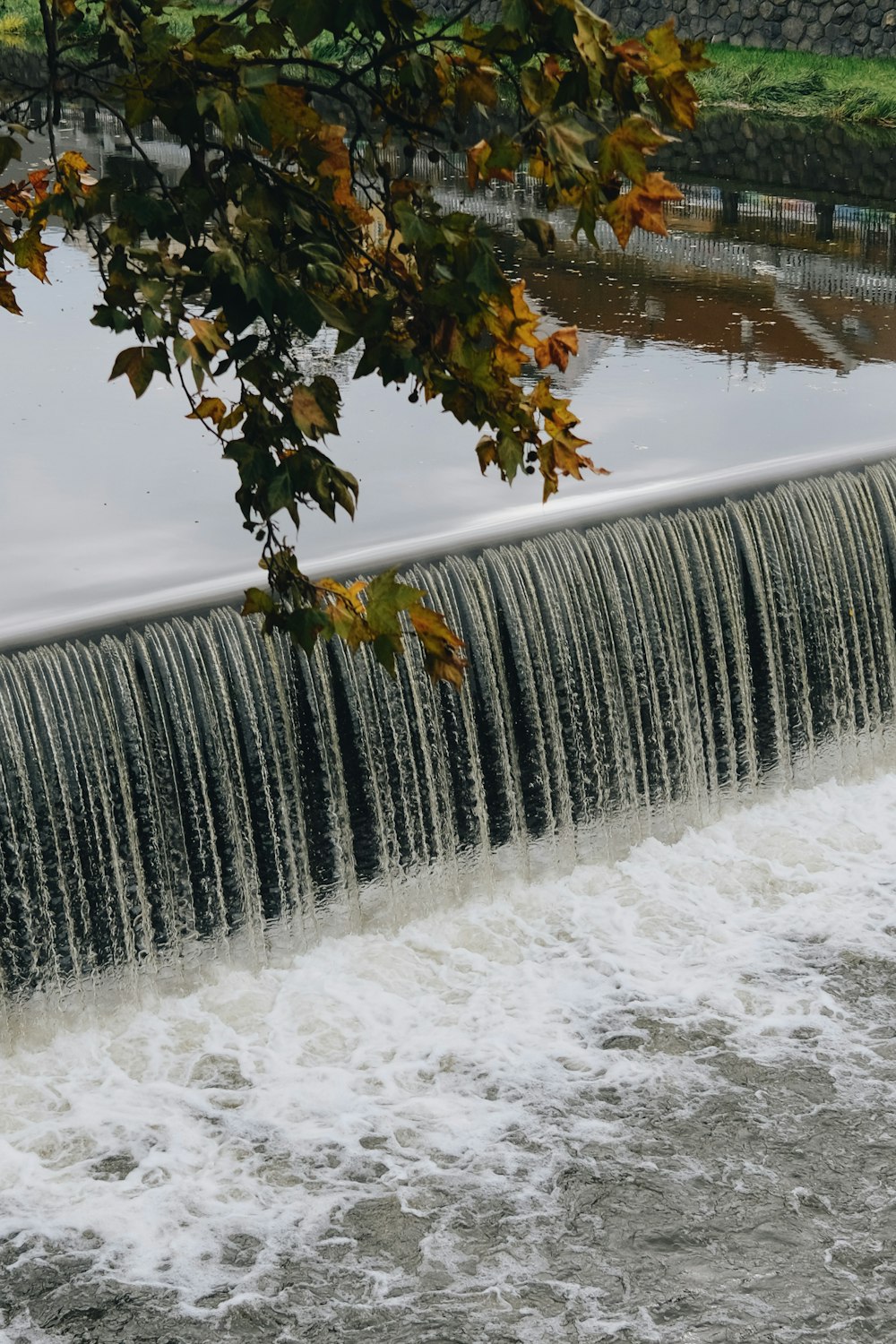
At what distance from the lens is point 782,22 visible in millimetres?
20141

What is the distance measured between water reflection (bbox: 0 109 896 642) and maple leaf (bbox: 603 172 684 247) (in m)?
1.91

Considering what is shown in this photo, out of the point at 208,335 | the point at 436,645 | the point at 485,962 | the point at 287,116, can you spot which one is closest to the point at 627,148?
the point at 287,116

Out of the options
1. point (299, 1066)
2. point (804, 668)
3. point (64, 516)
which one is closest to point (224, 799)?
point (299, 1066)

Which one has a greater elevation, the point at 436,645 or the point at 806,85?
the point at 806,85

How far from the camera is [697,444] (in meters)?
6.21

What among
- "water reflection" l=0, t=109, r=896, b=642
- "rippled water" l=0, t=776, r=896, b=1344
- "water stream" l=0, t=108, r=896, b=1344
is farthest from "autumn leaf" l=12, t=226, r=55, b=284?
"rippled water" l=0, t=776, r=896, b=1344

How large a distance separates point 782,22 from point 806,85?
207 centimetres

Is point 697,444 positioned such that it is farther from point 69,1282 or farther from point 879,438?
point 69,1282

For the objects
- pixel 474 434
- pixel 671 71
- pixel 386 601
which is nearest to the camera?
pixel 671 71

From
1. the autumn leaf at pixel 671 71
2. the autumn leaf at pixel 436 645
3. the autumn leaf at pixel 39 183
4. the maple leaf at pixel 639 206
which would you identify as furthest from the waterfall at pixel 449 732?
the autumn leaf at pixel 671 71

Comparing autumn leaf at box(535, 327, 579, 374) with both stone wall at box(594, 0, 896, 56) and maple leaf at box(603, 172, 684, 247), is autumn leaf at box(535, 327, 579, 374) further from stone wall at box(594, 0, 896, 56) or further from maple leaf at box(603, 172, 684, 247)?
stone wall at box(594, 0, 896, 56)

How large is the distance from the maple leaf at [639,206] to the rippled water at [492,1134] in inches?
102

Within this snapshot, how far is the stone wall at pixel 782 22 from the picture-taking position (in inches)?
762

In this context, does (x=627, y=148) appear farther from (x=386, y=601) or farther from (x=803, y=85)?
(x=803, y=85)
